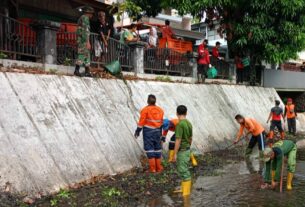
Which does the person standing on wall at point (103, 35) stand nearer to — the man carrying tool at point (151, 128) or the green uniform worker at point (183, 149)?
the man carrying tool at point (151, 128)

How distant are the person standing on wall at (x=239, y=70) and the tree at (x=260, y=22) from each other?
3.09ft

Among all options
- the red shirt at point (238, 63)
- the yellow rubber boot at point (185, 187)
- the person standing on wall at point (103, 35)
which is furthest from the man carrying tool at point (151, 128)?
the red shirt at point (238, 63)

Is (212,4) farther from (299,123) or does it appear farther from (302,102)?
(302,102)

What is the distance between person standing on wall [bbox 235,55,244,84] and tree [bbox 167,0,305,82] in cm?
94

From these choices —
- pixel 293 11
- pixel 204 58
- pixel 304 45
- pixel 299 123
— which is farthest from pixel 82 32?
pixel 299 123

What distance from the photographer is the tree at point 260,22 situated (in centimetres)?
1691

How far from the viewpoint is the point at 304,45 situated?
18438mm

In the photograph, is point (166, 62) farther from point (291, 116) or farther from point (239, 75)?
point (291, 116)

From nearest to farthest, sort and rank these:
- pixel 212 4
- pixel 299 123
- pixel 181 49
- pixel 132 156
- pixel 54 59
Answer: pixel 132 156 → pixel 54 59 → pixel 212 4 → pixel 181 49 → pixel 299 123

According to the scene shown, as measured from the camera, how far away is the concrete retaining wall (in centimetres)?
708

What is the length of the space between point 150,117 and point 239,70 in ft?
38.3

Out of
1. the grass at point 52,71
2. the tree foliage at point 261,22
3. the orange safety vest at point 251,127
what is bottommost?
the orange safety vest at point 251,127

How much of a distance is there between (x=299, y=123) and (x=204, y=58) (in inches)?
264

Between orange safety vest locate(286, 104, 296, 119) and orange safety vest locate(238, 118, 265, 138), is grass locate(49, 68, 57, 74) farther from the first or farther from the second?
orange safety vest locate(286, 104, 296, 119)
